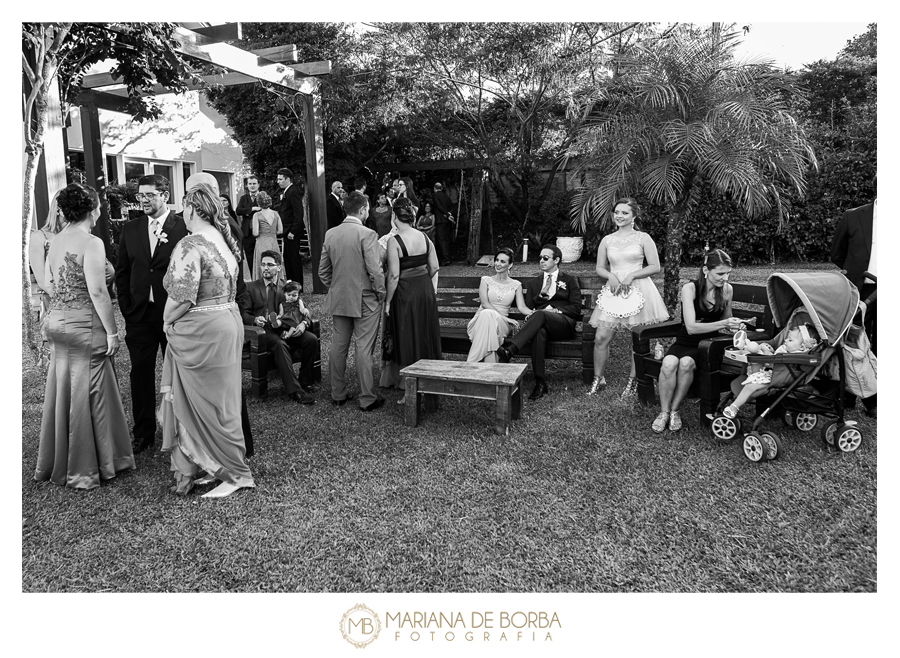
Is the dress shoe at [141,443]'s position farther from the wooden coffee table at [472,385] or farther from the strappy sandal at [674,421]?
the strappy sandal at [674,421]

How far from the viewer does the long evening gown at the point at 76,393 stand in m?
3.98

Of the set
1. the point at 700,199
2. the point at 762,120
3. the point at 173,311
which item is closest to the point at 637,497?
the point at 173,311

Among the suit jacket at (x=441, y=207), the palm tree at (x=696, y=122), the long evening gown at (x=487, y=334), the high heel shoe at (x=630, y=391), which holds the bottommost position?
the high heel shoe at (x=630, y=391)

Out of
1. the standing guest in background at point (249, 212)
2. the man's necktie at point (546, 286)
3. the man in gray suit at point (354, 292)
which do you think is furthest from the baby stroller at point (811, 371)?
the standing guest in background at point (249, 212)

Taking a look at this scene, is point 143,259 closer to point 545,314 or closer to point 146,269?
point 146,269

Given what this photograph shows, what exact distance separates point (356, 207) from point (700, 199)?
1001cm

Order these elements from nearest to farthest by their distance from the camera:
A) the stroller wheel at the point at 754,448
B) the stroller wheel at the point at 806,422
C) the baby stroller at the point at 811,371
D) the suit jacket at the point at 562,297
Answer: the stroller wheel at the point at 754,448
the baby stroller at the point at 811,371
the stroller wheel at the point at 806,422
the suit jacket at the point at 562,297

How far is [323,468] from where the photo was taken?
14.4 feet

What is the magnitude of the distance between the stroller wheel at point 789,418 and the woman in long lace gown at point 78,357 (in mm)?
4332

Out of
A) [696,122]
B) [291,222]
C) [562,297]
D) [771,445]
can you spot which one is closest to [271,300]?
[562,297]

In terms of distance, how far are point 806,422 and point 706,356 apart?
785 millimetres

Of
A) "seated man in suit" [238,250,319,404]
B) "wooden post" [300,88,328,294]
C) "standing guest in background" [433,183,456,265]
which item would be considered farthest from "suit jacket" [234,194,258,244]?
"standing guest in background" [433,183,456,265]

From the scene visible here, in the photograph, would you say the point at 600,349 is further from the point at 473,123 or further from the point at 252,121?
the point at 252,121

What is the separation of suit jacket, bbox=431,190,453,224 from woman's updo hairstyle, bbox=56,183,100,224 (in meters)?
12.2
